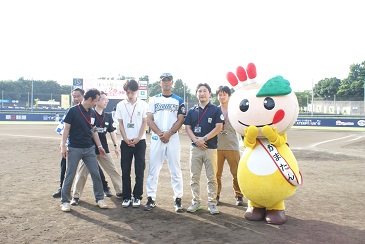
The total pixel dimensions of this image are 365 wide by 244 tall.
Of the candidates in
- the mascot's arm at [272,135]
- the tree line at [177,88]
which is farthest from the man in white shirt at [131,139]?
the tree line at [177,88]

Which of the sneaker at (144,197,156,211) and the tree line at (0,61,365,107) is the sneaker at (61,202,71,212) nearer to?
the sneaker at (144,197,156,211)

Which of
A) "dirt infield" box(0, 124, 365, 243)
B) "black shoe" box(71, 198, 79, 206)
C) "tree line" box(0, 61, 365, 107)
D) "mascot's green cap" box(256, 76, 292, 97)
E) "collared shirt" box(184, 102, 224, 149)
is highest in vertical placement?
"tree line" box(0, 61, 365, 107)

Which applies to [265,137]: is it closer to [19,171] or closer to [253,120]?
[253,120]

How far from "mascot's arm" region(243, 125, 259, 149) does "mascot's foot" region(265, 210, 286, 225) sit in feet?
3.14

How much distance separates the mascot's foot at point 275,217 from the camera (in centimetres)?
515

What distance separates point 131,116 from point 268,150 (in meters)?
2.26

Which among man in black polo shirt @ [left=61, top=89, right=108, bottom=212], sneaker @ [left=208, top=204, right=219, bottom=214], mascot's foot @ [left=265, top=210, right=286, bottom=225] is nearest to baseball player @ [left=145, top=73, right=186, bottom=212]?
sneaker @ [left=208, top=204, right=219, bottom=214]

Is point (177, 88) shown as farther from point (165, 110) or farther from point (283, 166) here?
point (283, 166)

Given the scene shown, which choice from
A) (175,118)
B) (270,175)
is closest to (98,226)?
(175,118)

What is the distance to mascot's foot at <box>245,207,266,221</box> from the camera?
5340 mm

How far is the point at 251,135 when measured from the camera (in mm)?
5199

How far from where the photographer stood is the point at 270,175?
5066 mm

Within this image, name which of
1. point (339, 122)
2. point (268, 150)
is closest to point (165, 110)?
point (268, 150)

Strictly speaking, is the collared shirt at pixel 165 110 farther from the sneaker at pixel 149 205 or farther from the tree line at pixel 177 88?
the tree line at pixel 177 88
